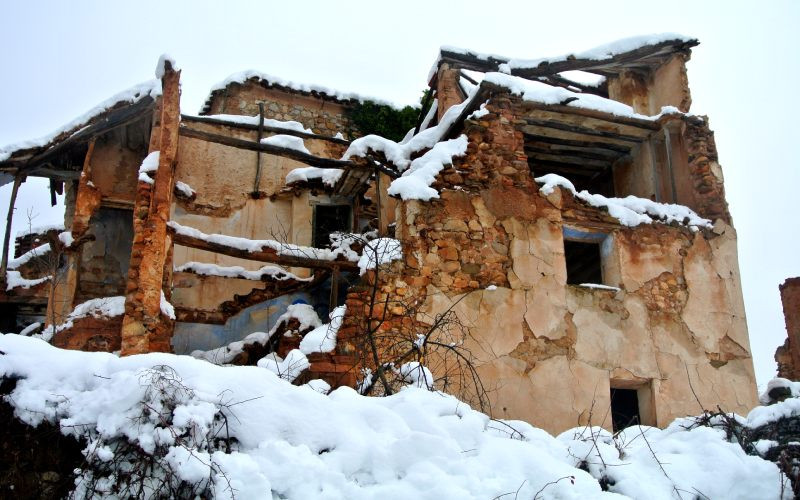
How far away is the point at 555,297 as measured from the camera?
376 inches

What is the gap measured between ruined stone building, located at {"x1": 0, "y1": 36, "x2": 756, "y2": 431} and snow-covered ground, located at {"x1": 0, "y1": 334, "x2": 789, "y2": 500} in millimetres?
1503

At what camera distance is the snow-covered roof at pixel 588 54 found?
40.9 feet

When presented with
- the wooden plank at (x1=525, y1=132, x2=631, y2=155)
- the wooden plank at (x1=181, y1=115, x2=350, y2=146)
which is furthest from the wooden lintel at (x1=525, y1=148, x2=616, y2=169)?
the wooden plank at (x1=181, y1=115, x2=350, y2=146)

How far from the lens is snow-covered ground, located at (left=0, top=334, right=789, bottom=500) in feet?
11.8

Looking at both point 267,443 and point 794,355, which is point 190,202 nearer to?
point 267,443

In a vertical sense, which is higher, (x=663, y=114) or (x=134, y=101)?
(x=134, y=101)

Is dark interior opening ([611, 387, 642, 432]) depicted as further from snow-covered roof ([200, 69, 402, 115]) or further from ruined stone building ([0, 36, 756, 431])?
snow-covered roof ([200, 69, 402, 115])

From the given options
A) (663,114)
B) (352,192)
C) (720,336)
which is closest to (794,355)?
(720,336)

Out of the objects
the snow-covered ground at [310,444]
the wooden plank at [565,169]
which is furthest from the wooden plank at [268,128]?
the snow-covered ground at [310,444]

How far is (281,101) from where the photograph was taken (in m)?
17.1

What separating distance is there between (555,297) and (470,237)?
1355mm

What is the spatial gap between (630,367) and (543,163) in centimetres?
385

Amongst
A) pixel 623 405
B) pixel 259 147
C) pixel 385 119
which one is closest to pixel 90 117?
pixel 259 147

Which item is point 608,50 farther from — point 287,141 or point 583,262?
point 287,141
